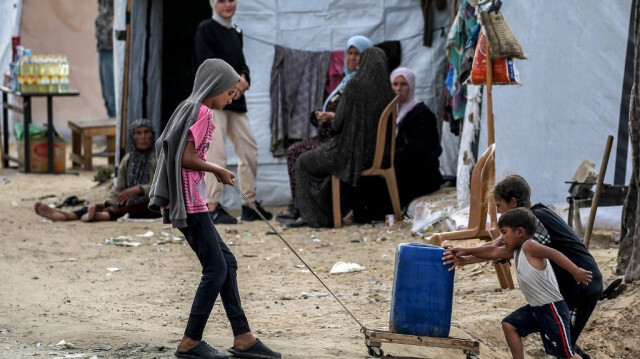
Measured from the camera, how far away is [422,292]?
473 centimetres

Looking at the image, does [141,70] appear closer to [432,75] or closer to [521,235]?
[432,75]

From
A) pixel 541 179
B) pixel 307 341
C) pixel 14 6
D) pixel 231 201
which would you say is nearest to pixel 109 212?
pixel 231 201

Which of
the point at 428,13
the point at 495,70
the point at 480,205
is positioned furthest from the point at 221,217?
the point at 480,205

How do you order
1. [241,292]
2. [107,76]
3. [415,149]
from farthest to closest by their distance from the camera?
[107,76]
[415,149]
[241,292]

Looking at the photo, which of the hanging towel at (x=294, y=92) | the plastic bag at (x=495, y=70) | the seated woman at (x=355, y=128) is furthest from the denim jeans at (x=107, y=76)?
the plastic bag at (x=495, y=70)

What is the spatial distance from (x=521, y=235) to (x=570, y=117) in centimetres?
370

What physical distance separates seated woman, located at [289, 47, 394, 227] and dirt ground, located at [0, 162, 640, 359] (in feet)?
1.73

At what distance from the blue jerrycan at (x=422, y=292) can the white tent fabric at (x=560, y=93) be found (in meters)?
3.52

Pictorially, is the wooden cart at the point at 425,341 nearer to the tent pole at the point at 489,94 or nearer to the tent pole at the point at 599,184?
the tent pole at the point at 489,94

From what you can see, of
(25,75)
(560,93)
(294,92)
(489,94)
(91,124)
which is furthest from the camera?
(91,124)

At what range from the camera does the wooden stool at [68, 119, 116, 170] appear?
44.2ft

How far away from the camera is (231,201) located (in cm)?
1046

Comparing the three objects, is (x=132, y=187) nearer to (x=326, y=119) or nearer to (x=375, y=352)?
(x=326, y=119)

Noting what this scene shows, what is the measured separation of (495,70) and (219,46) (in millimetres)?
3487
